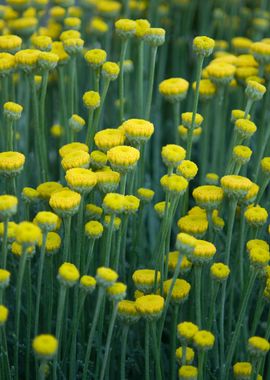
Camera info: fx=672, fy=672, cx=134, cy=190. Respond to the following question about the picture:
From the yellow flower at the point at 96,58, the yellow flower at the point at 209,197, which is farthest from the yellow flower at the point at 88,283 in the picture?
the yellow flower at the point at 96,58

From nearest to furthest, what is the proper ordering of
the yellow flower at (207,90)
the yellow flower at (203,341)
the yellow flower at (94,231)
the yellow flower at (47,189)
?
the yellow flower at (203,341)
the yellow flower at (94,231)
the yellow flower at (47,189)
the yellow flower at (207,90)

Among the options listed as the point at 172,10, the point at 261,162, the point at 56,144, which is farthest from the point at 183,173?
the point at 172,10

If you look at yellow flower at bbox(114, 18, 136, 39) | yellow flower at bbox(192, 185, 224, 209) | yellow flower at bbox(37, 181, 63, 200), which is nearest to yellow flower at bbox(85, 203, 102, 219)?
yellow flower at bbox(37, 181, 63, 200)

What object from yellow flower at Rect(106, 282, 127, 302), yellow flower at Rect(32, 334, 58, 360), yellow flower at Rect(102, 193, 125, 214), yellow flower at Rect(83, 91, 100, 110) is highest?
yellow flower at Rect(83, 91, 100, 110)

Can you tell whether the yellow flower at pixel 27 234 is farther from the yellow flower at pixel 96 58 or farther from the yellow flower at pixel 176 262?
the yellow flower at pixel 96 58

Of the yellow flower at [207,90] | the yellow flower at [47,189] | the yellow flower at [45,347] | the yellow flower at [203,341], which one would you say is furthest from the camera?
the yellow flower at [207,90]

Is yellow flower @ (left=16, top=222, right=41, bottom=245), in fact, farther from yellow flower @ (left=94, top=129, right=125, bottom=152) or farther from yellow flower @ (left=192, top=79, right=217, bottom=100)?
yellow flower @ (left=192, top=79, right=217, bottom=100)

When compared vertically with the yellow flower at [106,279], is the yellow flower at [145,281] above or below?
below
